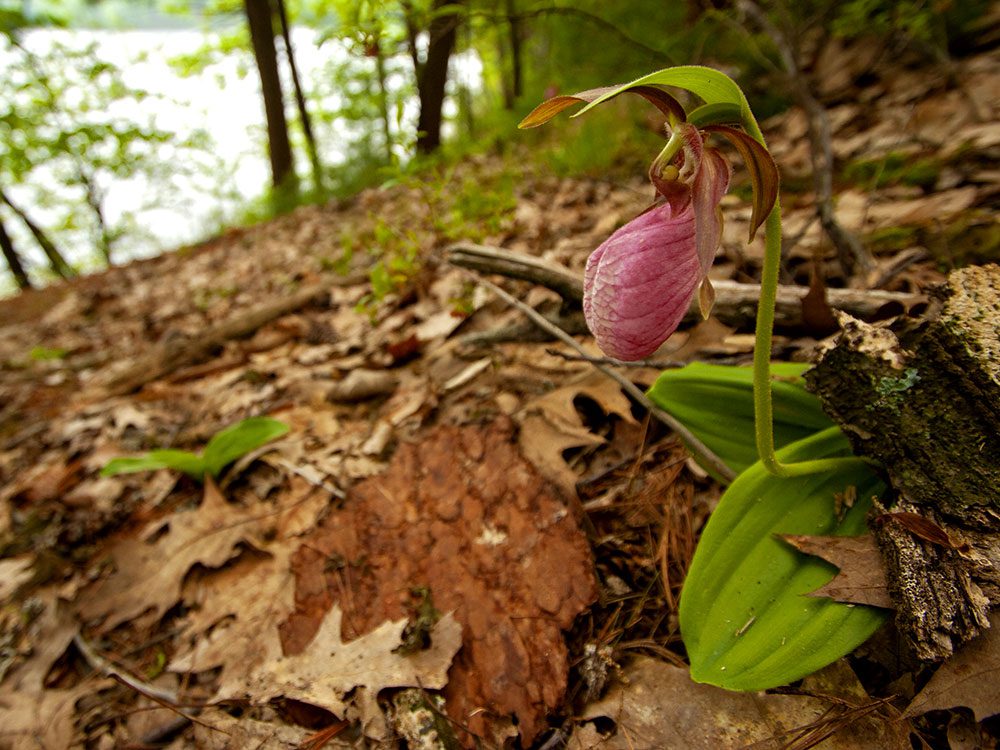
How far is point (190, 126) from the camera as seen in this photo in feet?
34.7

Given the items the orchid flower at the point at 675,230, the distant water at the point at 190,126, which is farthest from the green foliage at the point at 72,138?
the orchid flower at the point at 675,230

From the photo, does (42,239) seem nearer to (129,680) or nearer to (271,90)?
(271,90)

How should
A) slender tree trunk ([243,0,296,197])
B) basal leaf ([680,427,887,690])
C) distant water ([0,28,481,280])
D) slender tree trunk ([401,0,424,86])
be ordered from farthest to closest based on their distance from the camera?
distant water ([0,28,481,280])
slender tree trunk ([243,0,296,197])
slender tree trunk ([401,0,424,86])
basal leaf ([680,427,887,690])

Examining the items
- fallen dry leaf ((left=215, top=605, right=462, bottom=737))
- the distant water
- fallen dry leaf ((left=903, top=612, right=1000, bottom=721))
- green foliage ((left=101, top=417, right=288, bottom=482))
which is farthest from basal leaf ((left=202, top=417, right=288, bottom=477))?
the distant water

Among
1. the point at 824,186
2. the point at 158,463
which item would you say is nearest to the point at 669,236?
the point at 824,186

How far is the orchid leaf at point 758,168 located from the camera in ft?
2.78

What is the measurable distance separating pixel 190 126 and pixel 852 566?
12.8 meters

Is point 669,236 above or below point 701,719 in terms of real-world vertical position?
above

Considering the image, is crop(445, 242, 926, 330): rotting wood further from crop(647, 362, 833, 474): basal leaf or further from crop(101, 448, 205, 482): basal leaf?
crop(101, 448, 205, 482): basal leaf

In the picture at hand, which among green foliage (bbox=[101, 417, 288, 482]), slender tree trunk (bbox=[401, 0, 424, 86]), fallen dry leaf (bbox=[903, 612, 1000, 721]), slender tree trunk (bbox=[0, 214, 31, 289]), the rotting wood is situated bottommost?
slender tree trunk (bbox=[0, 214, 31, 289])

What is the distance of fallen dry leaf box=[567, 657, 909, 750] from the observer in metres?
0.94

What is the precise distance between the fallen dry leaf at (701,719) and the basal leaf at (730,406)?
1.66 feet

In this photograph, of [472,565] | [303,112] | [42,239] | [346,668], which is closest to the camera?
[346,668]

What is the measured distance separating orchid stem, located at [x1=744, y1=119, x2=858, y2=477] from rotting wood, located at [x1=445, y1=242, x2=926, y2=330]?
0.60m
